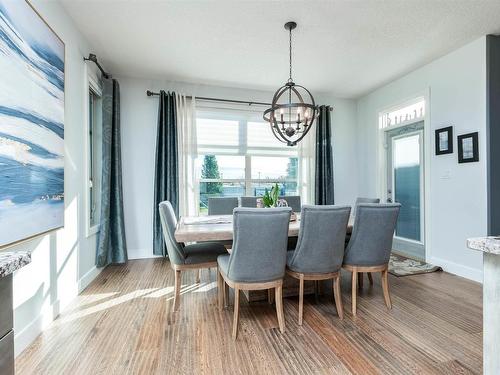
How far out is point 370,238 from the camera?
2207 mm

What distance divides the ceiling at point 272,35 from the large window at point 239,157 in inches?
28.8

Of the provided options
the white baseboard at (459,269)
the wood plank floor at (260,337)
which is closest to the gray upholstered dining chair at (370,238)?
the wood plank floor at (260,337)

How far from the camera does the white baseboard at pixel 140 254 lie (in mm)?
3939

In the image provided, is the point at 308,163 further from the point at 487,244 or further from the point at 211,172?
the point at 487,244

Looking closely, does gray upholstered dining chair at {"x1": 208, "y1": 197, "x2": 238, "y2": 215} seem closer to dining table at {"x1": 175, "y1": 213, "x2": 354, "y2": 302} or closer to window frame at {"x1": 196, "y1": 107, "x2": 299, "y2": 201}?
dining table at {"x1": 175, "y1": 213, "x2": 354, "y2": 302}

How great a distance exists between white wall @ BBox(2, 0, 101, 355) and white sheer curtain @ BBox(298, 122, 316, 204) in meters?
3.28

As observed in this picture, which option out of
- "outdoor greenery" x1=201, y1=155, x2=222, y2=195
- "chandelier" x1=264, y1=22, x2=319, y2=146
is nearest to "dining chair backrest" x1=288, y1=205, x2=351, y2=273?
"chandelier" x1=264, y1=22, x2=319, y2=146

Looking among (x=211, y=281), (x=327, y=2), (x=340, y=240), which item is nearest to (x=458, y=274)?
(x=340, y=240)

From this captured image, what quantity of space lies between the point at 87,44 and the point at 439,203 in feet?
15.6

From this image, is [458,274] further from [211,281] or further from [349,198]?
[211,281]

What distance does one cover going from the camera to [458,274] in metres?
3.15

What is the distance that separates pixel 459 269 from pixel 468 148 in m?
1.46

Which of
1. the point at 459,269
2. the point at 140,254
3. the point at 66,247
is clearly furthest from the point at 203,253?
the point at 459,269

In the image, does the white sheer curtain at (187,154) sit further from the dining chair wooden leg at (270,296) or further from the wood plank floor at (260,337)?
the dining chair wooden leg at (270,296)
